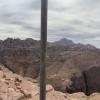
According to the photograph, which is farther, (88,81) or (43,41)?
(88,81)

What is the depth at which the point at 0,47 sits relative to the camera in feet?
228

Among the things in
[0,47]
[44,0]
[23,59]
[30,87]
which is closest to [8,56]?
[23,59]

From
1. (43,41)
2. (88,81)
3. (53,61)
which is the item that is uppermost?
(43,41)

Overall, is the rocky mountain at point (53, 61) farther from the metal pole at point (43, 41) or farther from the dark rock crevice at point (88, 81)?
the metal pole at point (43, 41)

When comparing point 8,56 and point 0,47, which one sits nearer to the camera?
point 8,56

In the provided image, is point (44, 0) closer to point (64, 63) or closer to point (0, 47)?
point (64, 63)

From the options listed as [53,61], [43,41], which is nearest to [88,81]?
[53,61]

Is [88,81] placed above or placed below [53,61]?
below

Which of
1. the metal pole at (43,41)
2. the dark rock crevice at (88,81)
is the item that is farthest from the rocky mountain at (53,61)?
the metal pole at (43,41)

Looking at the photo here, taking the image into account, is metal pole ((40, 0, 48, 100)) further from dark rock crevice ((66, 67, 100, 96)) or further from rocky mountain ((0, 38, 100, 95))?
rocky mountain ((0, 38, 100, 95))

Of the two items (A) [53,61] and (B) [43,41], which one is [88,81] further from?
(B) [43,41]

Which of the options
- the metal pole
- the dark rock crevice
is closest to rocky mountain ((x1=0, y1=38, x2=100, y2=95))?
the dark rock crevice

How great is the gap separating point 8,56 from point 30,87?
172ft

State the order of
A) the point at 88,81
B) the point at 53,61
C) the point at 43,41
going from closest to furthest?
the point at 43,41, the point at 88,81, the point at 53,61
